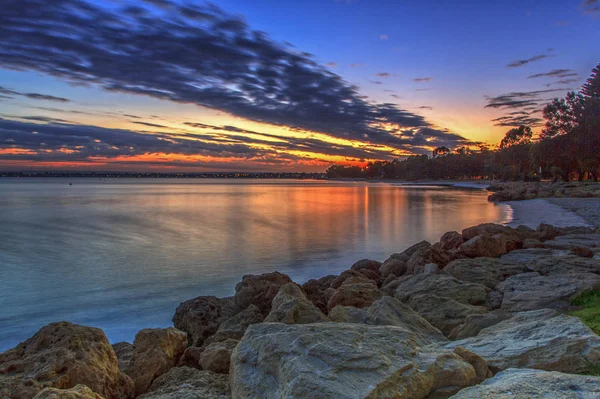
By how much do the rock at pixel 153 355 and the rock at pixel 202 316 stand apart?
1.36 meters

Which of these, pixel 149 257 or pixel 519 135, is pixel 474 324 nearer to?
pixel 149 257

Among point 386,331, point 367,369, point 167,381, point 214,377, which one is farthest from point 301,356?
point 167,381

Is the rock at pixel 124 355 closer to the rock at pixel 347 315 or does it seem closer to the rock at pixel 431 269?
the rock at pixel 347 315

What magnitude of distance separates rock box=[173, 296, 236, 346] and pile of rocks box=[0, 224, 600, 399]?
0.02 m

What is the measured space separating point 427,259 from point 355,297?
337 centimetres

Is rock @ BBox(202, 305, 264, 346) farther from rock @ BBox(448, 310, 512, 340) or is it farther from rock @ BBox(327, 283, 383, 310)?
rock @ BBox(448, 310, 512, 340)

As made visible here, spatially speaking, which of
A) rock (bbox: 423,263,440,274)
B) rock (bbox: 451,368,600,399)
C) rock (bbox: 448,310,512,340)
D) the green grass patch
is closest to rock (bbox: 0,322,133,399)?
rock (bbox: 451,368,600,399)

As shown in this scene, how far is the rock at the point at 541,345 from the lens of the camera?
3352 millimetres

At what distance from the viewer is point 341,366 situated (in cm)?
287

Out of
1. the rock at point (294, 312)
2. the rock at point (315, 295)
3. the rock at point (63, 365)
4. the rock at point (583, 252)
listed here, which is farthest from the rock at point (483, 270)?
the rock at point (63, 365)

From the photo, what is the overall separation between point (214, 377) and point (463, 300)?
425 centimetres

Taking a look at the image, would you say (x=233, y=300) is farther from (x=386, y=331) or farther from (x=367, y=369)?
(x=367, y=369)

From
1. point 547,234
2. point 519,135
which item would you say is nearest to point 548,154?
point 547,234

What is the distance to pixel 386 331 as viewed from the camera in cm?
354
